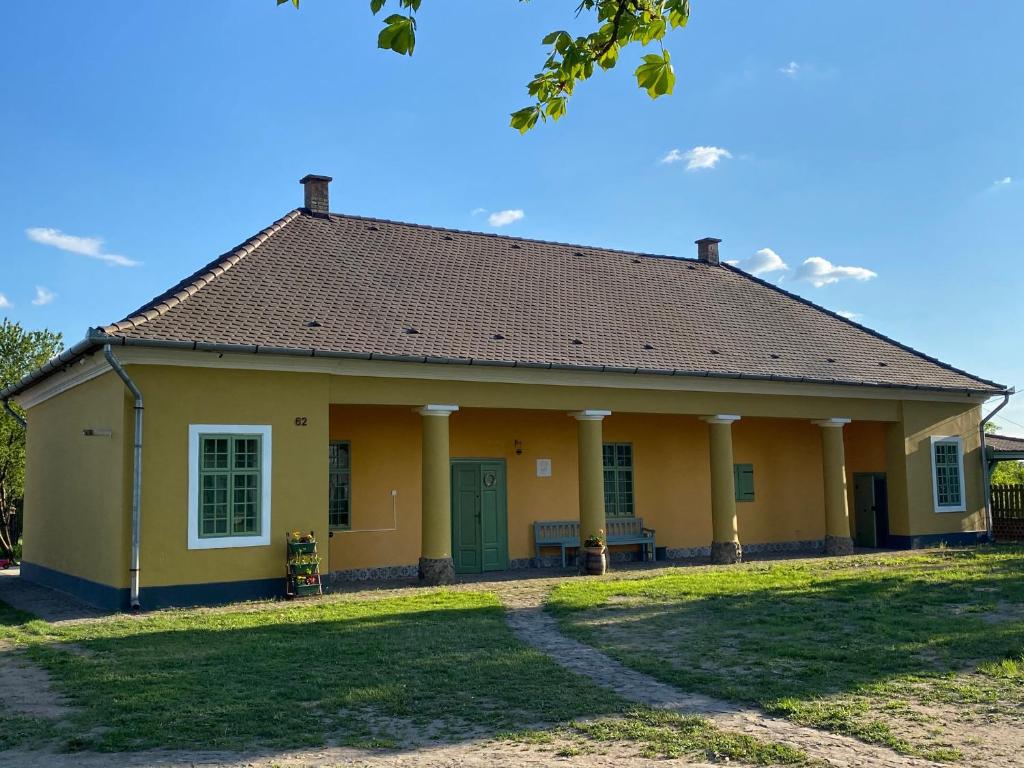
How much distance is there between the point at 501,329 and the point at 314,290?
3.17 meters

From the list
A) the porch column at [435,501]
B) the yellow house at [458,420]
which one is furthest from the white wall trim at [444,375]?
the porch column at [435,501]

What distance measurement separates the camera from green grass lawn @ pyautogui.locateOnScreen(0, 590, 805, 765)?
239 inches

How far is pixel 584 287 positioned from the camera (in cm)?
1912

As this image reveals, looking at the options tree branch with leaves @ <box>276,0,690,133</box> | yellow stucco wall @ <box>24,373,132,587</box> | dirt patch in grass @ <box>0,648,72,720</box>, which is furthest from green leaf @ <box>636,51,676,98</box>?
yellow stucco wall @ <box>24,373,132,587</box>

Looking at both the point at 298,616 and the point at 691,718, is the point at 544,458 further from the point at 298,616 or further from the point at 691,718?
the point at 691,718

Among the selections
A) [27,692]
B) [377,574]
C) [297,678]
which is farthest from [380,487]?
[27,692]

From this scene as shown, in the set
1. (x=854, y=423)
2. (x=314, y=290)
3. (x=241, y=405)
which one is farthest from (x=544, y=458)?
(x=854, y=423)

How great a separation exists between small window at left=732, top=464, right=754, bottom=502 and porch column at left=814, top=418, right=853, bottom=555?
1929mm

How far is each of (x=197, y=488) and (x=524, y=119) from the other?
361 inches

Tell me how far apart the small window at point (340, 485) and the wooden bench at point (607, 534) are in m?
3.74

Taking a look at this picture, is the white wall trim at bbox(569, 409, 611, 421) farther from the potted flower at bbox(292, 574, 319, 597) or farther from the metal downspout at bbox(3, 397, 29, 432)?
the metal downspout at bbox(3, 397, 29, 432)

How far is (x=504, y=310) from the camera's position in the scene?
16812 mm

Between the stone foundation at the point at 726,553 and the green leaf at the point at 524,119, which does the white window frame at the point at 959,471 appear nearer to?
the stone foundation at the point at 726,553

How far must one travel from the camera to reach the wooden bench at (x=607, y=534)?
17.5m
